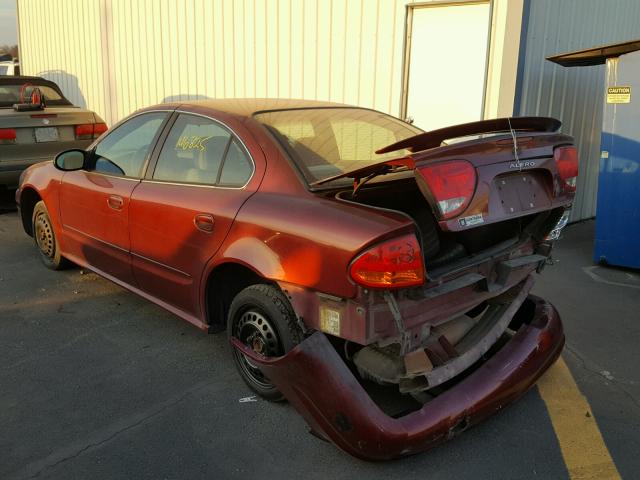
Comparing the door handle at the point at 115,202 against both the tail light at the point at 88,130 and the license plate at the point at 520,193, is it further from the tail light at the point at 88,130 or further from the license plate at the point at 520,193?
the tail light at the point at 88,130

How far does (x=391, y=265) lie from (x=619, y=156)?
4.16 metres

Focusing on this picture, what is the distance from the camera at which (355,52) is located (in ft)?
23.0

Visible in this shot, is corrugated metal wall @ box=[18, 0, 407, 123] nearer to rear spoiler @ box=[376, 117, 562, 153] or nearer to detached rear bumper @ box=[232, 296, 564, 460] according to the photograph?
rear spoiler @ box=[376, 117, 562, 153]

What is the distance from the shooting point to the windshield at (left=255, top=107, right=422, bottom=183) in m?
3.28

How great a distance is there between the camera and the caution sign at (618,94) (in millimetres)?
5465

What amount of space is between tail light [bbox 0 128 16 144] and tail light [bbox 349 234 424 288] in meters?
6.14

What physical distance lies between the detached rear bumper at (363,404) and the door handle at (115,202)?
5.65ft

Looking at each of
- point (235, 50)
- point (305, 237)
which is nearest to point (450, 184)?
point (305, 237)

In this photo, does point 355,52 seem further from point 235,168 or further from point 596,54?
point 235,168

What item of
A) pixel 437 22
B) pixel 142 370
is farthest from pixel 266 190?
pixel 437 22

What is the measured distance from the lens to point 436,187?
2457 millimetres

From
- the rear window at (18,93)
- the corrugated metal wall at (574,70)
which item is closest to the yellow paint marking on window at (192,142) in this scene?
the corrugated metal wall at (574,70)

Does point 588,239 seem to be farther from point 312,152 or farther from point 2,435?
point 2,435

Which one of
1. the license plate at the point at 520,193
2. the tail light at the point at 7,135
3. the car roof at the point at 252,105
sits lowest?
the tail light at the point at 7,135
